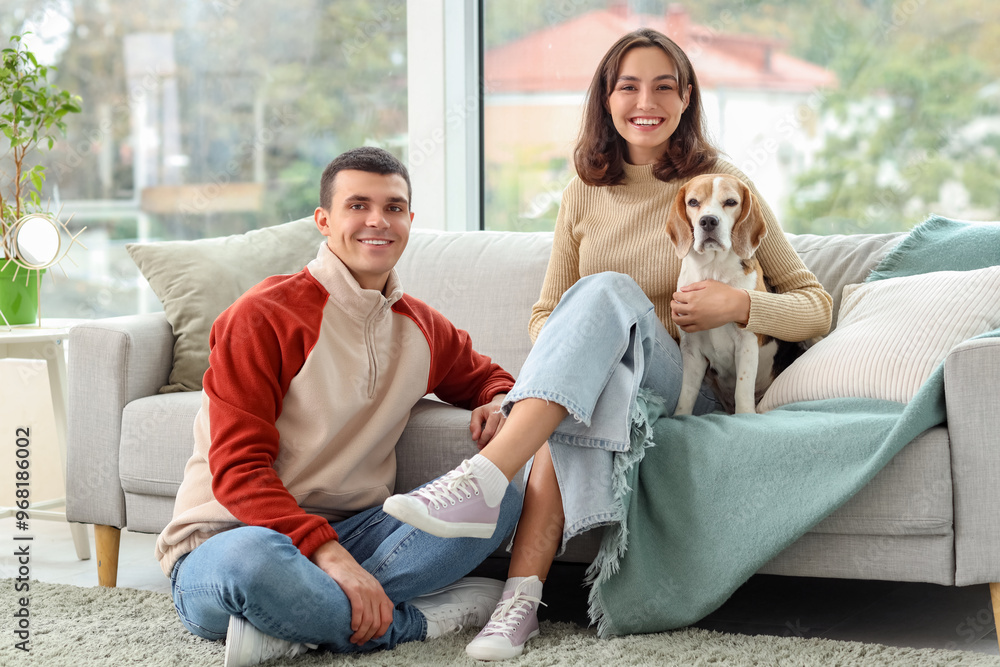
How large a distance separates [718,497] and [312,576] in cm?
72

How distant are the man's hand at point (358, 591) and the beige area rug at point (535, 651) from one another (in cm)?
8

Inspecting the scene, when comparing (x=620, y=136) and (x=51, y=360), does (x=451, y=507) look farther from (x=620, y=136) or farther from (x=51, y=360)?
(x=51, y=360)

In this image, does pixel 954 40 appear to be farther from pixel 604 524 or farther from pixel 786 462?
pixel 604 524

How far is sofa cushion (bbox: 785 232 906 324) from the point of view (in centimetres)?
231

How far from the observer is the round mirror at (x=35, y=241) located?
2.72 meters

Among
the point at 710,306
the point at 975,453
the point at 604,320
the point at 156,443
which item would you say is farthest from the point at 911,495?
the point at 156,443

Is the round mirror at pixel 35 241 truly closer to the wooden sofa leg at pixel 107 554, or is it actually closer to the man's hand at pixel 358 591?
the wooden sofa leg at pixel 107 554

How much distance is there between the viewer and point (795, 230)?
129 inches

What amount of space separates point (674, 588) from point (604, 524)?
0.56 feet

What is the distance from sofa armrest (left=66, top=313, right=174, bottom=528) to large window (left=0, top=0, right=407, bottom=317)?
167cm

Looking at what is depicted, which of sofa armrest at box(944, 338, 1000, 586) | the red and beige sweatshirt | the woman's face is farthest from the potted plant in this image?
sofa armrest at box(944, 338, 1000, 586)

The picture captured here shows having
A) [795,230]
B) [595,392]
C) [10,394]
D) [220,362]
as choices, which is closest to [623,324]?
[595,392]

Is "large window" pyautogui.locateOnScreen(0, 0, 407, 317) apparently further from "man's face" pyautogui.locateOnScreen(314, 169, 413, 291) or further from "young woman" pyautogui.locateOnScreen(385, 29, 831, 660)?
"man's face" pyautogui.locateOnScreen(314, 169, 413, 291)

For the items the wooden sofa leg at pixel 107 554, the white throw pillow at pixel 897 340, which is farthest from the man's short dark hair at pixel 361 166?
the wooden sofa leg at pixel 107 554
